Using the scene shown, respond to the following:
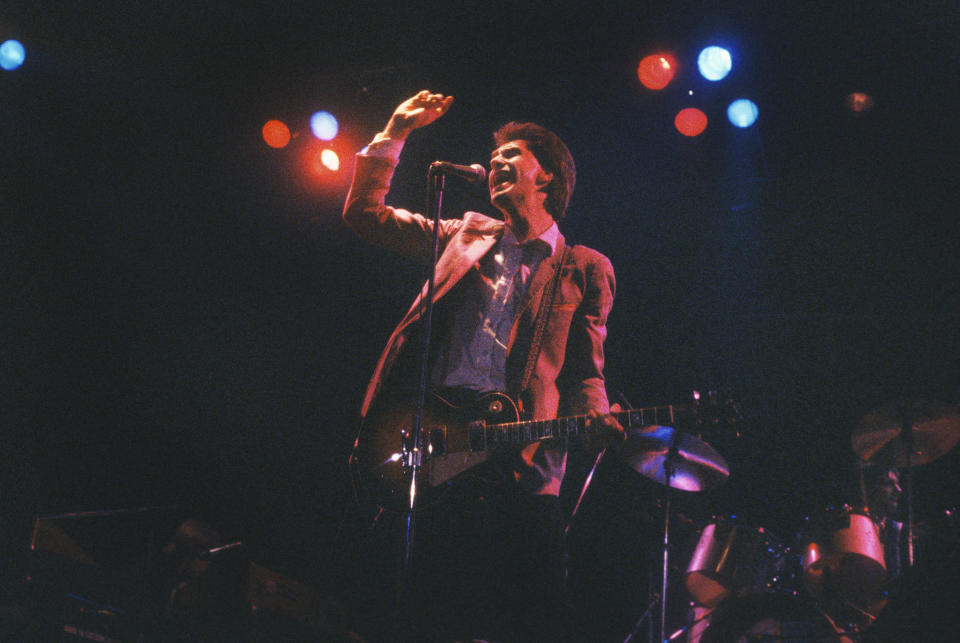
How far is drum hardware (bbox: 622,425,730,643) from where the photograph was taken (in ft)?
10.3

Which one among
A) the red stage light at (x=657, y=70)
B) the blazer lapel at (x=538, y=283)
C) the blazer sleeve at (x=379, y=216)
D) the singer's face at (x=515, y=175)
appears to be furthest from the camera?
the red stage light at (x=657, y=70)

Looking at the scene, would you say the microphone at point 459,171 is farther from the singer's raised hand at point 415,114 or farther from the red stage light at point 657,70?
the red stage light at point 657,70

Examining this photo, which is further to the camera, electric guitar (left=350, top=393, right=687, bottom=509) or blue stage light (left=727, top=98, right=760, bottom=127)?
blue stage light (left=727, top=98, right=760, bottom=127)

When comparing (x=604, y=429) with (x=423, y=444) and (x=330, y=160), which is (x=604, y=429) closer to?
(x=423, y=444)

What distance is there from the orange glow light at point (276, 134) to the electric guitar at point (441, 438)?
2352mm

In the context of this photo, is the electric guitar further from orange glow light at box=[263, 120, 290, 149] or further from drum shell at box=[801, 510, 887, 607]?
orange glow light at box=[263, 120, 290, 149]

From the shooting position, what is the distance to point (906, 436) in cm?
355

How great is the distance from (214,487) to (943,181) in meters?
4.90

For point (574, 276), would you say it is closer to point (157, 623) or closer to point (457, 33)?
point (457, 33)

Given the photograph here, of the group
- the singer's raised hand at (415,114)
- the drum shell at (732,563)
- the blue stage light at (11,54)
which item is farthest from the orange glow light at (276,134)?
the drum shell at (732,563)

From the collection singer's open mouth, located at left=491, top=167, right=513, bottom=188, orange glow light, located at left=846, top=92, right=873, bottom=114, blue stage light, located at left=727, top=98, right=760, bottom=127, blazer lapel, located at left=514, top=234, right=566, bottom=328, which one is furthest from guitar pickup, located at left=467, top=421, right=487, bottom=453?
orange glow light, located at left=846, top=92, right=873, bottom=114

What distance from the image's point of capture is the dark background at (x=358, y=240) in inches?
154

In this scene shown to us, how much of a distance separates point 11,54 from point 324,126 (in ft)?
6.30

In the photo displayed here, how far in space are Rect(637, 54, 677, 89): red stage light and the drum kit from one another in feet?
7.46
